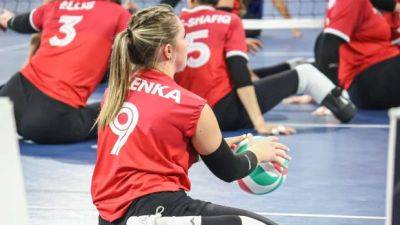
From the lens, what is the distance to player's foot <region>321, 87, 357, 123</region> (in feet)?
19.0

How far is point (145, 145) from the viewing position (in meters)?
2.88

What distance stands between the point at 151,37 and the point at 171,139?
0.35 m

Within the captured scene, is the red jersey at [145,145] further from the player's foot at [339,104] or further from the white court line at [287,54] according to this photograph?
the white court line at [287,54]

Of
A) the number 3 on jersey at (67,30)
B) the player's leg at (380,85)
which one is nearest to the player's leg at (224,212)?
the number 3 on jersey at (67,30)

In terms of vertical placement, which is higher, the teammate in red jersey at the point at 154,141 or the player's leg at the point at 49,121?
the teammate in red jersey at the point at 154,141

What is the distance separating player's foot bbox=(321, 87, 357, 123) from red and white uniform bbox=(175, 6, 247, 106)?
65cm

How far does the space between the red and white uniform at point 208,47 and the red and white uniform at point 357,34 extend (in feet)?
3.10

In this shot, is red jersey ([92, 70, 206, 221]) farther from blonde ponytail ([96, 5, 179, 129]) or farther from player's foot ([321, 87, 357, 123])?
player's foot ([321, 87, 357, 123])

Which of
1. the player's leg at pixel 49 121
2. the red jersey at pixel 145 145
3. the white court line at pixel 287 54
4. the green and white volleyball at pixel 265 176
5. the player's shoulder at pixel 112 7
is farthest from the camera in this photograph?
the white court line at pixel 287 54

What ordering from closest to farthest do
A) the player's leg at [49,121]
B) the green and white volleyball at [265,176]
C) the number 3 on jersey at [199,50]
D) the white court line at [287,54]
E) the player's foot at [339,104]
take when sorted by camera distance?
the green and white volleyball at [265,176], the player's leg at [49,121], the number 3 on jersey at [199,50], the player's foot at [339,104], the white court line at [287,54]

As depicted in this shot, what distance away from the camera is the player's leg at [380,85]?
255 inches

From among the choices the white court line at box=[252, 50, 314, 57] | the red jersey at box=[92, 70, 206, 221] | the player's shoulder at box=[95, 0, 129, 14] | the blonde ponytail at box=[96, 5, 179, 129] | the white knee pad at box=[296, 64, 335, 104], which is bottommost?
the white court line at box=[252, 50, 314, 57]

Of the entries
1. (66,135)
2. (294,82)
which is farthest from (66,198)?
(294,82)

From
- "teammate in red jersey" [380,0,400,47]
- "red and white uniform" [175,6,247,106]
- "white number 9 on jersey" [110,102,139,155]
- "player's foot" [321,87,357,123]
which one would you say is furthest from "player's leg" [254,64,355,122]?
"white number 9 on jersey" [110,102,139,155]
